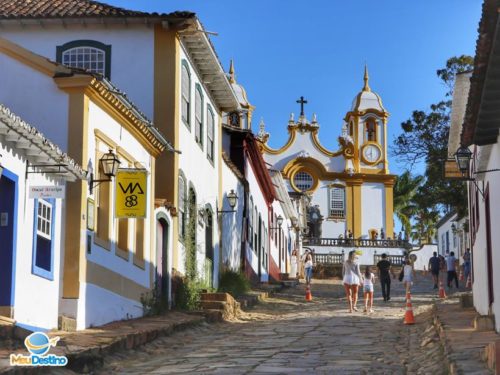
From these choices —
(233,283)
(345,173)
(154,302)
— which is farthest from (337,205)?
(154,302)

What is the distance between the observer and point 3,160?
39.5 ft

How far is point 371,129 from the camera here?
7038 centimetres

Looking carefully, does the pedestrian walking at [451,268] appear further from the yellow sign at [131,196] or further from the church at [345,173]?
the church at [345,173]

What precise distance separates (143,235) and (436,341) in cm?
633

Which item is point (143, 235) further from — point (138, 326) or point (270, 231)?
point (270, 231)

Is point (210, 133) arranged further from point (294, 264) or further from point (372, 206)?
point (372, 206)

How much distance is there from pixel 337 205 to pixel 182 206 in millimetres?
46307

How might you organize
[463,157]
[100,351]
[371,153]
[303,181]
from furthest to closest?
[371,153]
[303,181]
[463,157]
[100,351]

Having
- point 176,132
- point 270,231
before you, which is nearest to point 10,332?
point 176,132

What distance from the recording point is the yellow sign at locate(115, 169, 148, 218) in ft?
53.7

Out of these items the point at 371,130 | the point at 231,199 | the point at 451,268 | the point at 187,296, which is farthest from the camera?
the point at 371,130

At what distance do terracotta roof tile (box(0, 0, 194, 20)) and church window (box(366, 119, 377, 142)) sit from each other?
49.4 m

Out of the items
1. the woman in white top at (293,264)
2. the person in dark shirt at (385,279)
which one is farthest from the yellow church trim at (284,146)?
the person in dark shirt at (385,279)

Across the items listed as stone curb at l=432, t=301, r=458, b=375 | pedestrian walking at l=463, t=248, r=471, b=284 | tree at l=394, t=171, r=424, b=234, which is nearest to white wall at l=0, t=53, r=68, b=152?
stone curb at l=432, t=301, r=458, b=375
